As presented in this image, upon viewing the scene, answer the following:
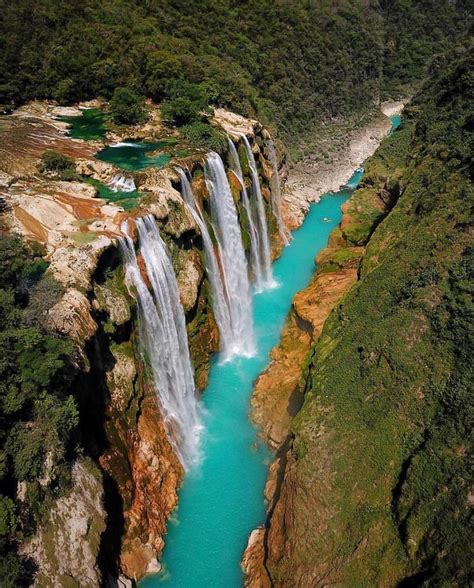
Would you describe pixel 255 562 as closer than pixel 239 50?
Yes

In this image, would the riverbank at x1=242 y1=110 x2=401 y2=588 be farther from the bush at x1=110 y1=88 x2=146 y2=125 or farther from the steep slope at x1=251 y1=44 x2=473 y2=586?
the bush at x1=110 y1=88 x2=146 y2=125

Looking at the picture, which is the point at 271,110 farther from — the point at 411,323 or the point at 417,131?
the point at 411,323

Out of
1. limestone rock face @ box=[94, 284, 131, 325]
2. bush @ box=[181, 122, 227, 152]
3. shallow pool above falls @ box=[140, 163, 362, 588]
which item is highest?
bush @ box=[181, 122, 227, 152]

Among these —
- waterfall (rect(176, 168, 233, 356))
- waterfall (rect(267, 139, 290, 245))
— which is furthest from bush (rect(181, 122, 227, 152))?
waterfall (rect(267, 139, 290, 245))

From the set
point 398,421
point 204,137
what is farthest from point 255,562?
point 204,137

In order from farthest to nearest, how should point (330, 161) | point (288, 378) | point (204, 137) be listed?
point (330, 161), point (204, 137), point (288, 378)

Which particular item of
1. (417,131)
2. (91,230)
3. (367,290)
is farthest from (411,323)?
(417,131)

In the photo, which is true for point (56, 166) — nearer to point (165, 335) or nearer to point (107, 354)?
point (165, 335)
